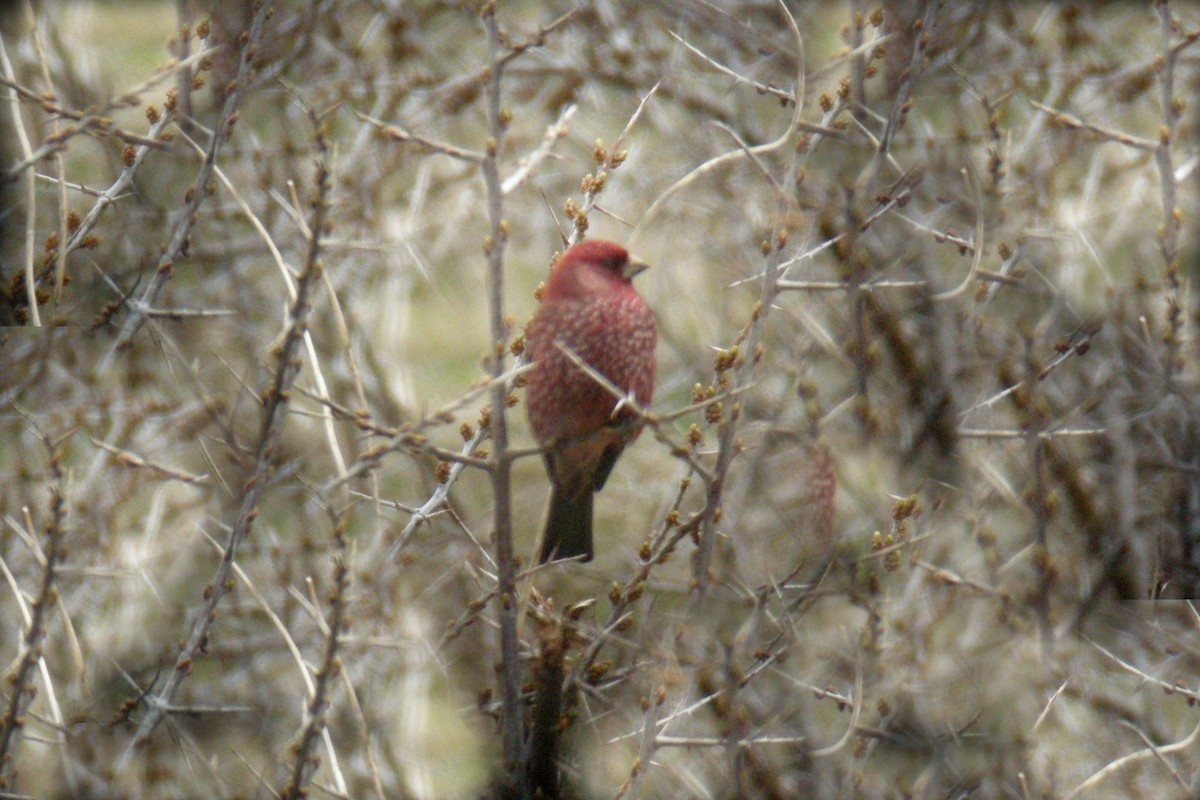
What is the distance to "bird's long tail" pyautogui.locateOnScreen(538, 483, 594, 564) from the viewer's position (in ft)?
13.6

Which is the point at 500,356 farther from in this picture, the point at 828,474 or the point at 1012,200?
the point at 1012,200

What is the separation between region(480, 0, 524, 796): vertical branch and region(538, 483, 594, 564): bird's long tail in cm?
53

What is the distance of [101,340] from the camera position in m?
5.69

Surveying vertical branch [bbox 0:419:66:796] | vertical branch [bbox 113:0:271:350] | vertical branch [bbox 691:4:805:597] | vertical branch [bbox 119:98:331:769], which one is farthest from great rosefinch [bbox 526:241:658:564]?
vertical branch [bbox 0:419:66:796]

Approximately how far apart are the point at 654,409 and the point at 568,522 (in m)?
1.70

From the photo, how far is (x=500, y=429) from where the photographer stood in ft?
11.1

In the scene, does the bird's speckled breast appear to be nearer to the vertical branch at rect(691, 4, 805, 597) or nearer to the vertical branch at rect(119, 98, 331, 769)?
the vertical branch at rect(691, 4, 805, 597)

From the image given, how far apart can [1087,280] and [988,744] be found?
103 inches

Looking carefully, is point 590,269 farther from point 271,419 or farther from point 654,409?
point 654,409

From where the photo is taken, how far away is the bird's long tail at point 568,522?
4.15 metres

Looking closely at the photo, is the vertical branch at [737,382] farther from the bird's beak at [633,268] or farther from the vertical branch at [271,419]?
the vertical branch at [271,419]

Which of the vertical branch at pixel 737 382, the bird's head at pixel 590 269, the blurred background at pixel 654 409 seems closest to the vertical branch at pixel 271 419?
the blurred background at pixel 654 409

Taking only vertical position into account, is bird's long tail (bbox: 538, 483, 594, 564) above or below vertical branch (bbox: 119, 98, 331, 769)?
below

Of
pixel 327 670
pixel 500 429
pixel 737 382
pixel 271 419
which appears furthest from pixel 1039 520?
pixel 271 419
